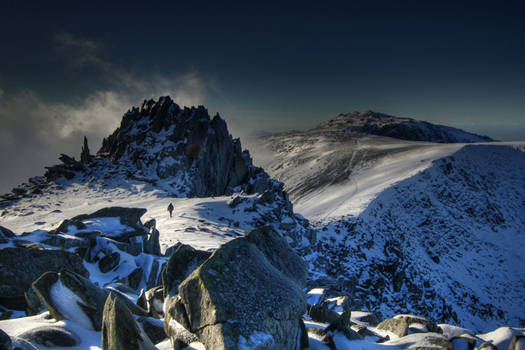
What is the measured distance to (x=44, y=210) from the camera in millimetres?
28875

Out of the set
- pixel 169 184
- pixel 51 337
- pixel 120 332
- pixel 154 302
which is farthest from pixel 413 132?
pixel 51 337

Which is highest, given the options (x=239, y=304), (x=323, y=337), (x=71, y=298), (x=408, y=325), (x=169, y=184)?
(x=169, y=184)

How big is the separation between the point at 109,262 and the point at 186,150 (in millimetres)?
31287

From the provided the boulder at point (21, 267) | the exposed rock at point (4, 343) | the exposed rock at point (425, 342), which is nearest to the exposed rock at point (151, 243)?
the boulder at point (21, 267)

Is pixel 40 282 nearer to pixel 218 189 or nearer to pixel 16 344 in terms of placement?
→ pixel 16 344

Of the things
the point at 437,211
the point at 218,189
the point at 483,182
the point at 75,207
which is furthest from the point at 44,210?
the point at 483,182

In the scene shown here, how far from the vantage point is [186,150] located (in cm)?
4009

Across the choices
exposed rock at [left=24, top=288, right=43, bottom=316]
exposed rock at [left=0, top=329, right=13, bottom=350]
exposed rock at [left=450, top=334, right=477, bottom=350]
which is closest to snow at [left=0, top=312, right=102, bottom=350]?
exposed rock at [left=24, top=288, right=43, bottom=316]

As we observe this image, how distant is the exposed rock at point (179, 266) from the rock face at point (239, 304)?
2.90 ft

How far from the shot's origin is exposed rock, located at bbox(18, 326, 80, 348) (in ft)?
13.3

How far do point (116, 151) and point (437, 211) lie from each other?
47713 millimetres

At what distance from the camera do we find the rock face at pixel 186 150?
128 feet

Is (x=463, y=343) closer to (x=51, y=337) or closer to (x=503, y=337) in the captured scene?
(x=503, y=337)

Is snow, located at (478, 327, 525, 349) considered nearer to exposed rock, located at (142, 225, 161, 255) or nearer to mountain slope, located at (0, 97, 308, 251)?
exposed rock, located at (142, 225, 161, 255)
